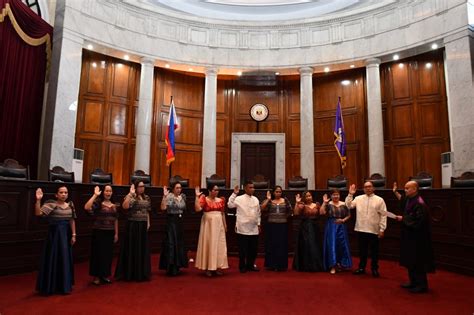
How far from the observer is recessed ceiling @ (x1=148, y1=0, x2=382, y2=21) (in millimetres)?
12320

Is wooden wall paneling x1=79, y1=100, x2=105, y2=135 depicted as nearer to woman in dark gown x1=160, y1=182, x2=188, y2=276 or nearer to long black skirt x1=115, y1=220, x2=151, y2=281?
woman in dark gown x1=160, y1=182, x2=188, y2=276

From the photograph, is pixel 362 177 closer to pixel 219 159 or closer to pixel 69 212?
pixel 219 159

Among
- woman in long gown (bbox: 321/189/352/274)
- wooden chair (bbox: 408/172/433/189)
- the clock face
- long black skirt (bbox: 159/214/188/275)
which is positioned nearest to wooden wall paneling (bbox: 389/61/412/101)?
the clock face

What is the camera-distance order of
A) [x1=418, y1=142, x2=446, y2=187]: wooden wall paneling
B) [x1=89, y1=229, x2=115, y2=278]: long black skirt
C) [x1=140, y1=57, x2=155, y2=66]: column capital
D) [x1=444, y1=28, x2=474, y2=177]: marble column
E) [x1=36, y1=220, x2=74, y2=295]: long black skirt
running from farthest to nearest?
1. [x1=140, y1=57, x2=155, y2=66]: column capital
2. [x1=418, y1=142, x2=446, y2=187]: wooden wall paneling
3. [x1=444, y1=28, x2=474, y2=177]: marble column
4. [x1=89, y1=229, x2=115, y2=278]: long black skirt
5. [x1=36, y1=220, x2=74, y2=295]: long black skirt

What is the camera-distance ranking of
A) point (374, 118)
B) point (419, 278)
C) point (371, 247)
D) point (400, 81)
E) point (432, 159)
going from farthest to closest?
point (400, 81) < point (374, 118) < point (432, 159) < point (371, 247) < point (419, 278)

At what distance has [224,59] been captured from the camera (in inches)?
482

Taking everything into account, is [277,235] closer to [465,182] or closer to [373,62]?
[465,182]

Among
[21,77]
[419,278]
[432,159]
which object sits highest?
[21,77]

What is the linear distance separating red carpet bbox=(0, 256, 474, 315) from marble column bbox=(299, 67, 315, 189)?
6.08 metres

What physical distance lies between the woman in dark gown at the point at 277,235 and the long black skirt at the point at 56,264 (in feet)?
10.5

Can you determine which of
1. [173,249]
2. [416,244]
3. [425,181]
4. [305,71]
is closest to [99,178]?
[173,249]

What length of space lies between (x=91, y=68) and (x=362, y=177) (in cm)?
964

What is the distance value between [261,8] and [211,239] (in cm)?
994

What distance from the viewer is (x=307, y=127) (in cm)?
1188
